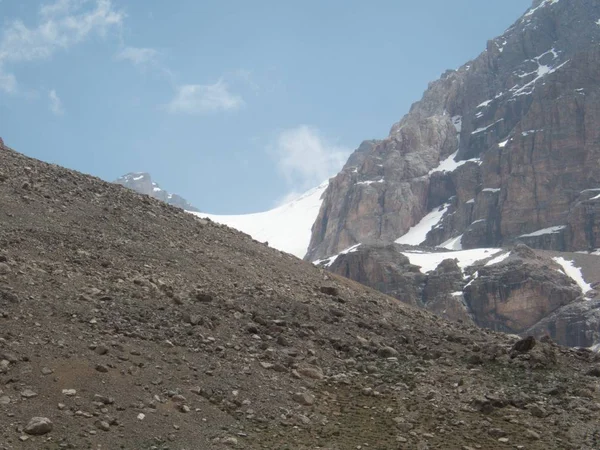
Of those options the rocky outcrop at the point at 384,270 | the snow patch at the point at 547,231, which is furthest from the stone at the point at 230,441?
the snow patch at the point at 547,231

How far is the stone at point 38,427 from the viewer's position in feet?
43.0

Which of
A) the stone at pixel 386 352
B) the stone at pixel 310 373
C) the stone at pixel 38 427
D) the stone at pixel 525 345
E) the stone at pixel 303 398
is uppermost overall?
the stone at pixel 525 345

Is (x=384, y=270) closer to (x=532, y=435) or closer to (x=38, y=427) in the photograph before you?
(x=532, y=435)

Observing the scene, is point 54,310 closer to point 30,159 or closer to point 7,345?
point 7,345

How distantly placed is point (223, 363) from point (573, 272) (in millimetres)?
156163

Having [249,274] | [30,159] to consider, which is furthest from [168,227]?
[30,159]

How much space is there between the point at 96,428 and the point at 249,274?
13.0 m

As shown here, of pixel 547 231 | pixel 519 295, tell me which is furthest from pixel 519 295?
pixel 547 231

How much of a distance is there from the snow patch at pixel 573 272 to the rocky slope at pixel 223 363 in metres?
137

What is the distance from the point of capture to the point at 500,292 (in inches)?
5782

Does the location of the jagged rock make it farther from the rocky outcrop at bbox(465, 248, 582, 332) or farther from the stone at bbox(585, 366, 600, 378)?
the stone at bbox(585, 366, 600, 378)

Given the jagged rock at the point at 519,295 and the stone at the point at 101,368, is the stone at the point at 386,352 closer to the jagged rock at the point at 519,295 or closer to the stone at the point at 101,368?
the stone at the point at 101,368

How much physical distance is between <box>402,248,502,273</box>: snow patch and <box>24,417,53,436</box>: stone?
155046mm

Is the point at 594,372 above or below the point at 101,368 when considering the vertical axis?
above
